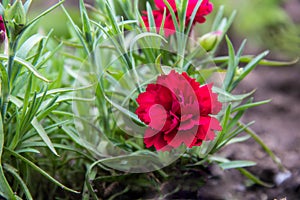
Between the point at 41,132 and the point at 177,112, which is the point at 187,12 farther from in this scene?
the point at 41,132

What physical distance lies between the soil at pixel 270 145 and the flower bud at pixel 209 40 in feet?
0.92

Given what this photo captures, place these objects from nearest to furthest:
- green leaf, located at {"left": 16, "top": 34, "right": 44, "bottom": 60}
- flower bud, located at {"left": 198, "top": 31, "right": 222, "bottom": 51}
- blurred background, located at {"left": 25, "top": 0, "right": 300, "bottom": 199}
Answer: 1. green leaf, located at {"left": 16, "top": 34, "right": 44, "bottom": 60}
2. flower bud, located at {"left": 198, "top": 31, "right": 222, "bottom": 51}
3. blurred background, located at {"left": 25, "top": 0, "right": 300, "bottom": 199}

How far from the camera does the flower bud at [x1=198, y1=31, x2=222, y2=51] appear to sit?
1.02 metres

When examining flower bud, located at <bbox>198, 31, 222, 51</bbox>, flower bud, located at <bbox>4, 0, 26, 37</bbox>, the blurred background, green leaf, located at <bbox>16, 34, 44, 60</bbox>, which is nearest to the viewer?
flower bud, located at <bbox>4, 0, 26, 37</bbox>

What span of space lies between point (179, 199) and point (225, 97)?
24 cm

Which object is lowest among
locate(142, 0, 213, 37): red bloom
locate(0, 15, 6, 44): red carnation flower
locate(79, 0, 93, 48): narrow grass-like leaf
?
locate(142, 0, 213, 37): red bloom

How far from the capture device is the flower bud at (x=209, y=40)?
1017 millimetres

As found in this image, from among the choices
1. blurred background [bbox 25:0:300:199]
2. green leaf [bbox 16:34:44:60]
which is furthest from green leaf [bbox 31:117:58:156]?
blurred background [bbox 25:0:300:199]

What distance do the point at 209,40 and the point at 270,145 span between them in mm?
494

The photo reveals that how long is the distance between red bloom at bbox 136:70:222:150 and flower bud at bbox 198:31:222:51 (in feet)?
0.74

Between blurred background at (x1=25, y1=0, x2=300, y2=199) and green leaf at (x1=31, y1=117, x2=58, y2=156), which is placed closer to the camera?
green leaf at (x1=31, y1=117, x2=58, y2=156)

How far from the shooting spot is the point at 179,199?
1.01 m

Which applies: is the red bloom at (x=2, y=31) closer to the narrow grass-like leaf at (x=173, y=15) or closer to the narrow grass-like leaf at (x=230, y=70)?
the narrow grass-like leaf at (x=173, y=15)

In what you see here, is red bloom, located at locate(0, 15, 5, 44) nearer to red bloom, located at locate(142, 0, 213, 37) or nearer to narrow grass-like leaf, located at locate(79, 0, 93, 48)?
narrow grass-like leaf, located at locate(79, 0, 93, 48)
